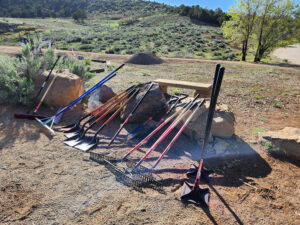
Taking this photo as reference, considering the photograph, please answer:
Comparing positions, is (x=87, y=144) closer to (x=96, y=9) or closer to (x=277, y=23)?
(x=277, y=23)

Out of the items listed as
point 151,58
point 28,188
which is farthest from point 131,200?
point 151,58

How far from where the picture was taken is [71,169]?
137 inches

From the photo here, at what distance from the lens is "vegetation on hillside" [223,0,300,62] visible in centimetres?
1861

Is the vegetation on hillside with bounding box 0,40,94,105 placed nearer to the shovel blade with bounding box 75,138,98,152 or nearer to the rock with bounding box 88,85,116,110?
the rock with bounding box 88,85,116,110

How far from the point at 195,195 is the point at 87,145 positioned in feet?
7.42

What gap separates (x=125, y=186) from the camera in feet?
10.2

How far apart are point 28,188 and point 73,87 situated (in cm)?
332

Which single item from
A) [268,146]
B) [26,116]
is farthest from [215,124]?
[26,116]

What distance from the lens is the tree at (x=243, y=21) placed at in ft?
64.0

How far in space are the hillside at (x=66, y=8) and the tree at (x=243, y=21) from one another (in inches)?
2017

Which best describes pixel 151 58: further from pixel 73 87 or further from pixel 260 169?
pixel 260 169

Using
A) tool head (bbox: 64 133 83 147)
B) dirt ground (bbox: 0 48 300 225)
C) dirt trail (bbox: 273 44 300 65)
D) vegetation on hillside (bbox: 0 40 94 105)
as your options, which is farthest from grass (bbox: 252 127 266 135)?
dirt trail (bbox: 273 44 300 65)

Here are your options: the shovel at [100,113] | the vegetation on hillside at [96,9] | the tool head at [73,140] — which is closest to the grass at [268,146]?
the shovel at [100,113]

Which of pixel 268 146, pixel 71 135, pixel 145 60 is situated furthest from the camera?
pixel 145 60
